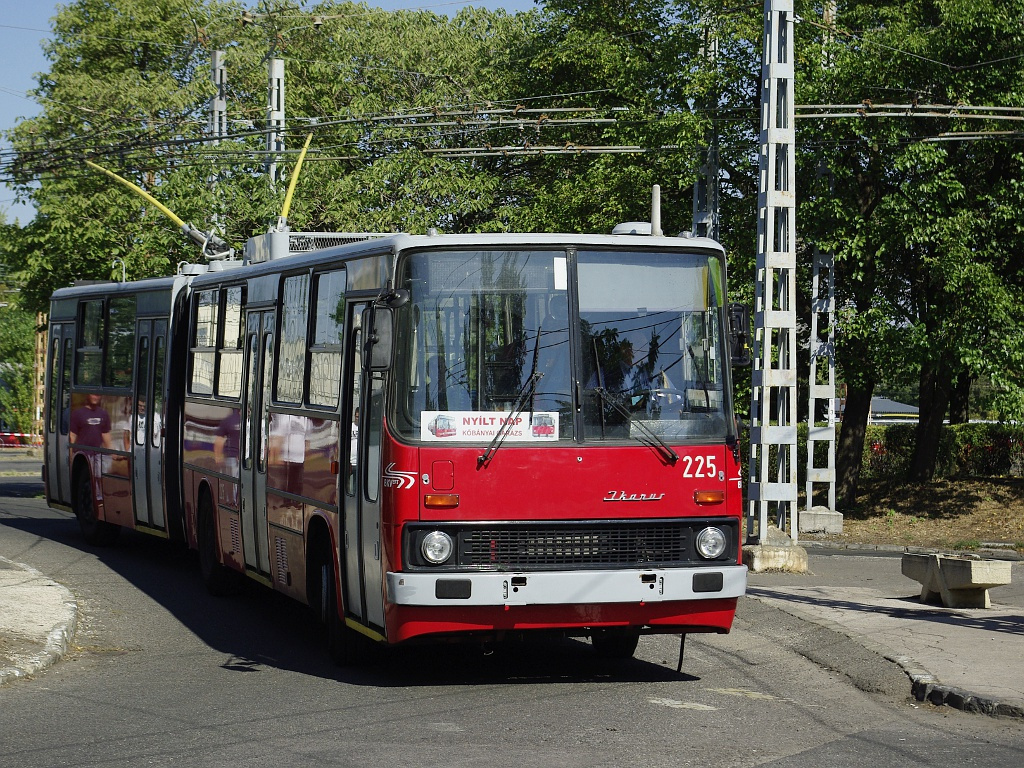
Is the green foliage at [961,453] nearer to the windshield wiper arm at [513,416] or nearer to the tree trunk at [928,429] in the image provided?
the tree trunk at [928,429]

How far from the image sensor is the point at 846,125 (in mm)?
25531

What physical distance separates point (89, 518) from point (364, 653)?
399 inches

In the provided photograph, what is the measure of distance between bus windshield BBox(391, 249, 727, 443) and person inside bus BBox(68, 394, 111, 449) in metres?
10.5

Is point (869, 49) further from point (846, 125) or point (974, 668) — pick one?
point (974, 668)

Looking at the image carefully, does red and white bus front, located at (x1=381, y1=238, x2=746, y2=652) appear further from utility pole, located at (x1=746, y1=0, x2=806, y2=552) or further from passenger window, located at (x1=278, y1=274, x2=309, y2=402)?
utility pole, located at (x1=746, y1=0, x2=806, y2=552)

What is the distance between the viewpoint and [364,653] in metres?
10.6

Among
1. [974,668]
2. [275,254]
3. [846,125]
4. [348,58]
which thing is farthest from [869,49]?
[348,58]

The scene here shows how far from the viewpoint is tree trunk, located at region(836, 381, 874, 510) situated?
30.1 metres

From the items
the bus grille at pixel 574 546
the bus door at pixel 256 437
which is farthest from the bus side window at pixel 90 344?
the bus grille at pixel 574 546

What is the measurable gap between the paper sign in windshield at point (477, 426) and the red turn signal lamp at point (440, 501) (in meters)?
0.34

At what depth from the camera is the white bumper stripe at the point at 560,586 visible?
29.7 feet

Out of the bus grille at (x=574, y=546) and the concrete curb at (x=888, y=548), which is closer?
the bus grille at (x=574, y=546)

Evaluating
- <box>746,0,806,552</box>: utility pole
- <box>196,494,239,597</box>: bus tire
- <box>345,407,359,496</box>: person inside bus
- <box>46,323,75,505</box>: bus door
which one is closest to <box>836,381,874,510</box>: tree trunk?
<box>746,0,806,552</box>: utility pole

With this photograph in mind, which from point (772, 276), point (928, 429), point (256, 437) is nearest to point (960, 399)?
point (928, 429)
